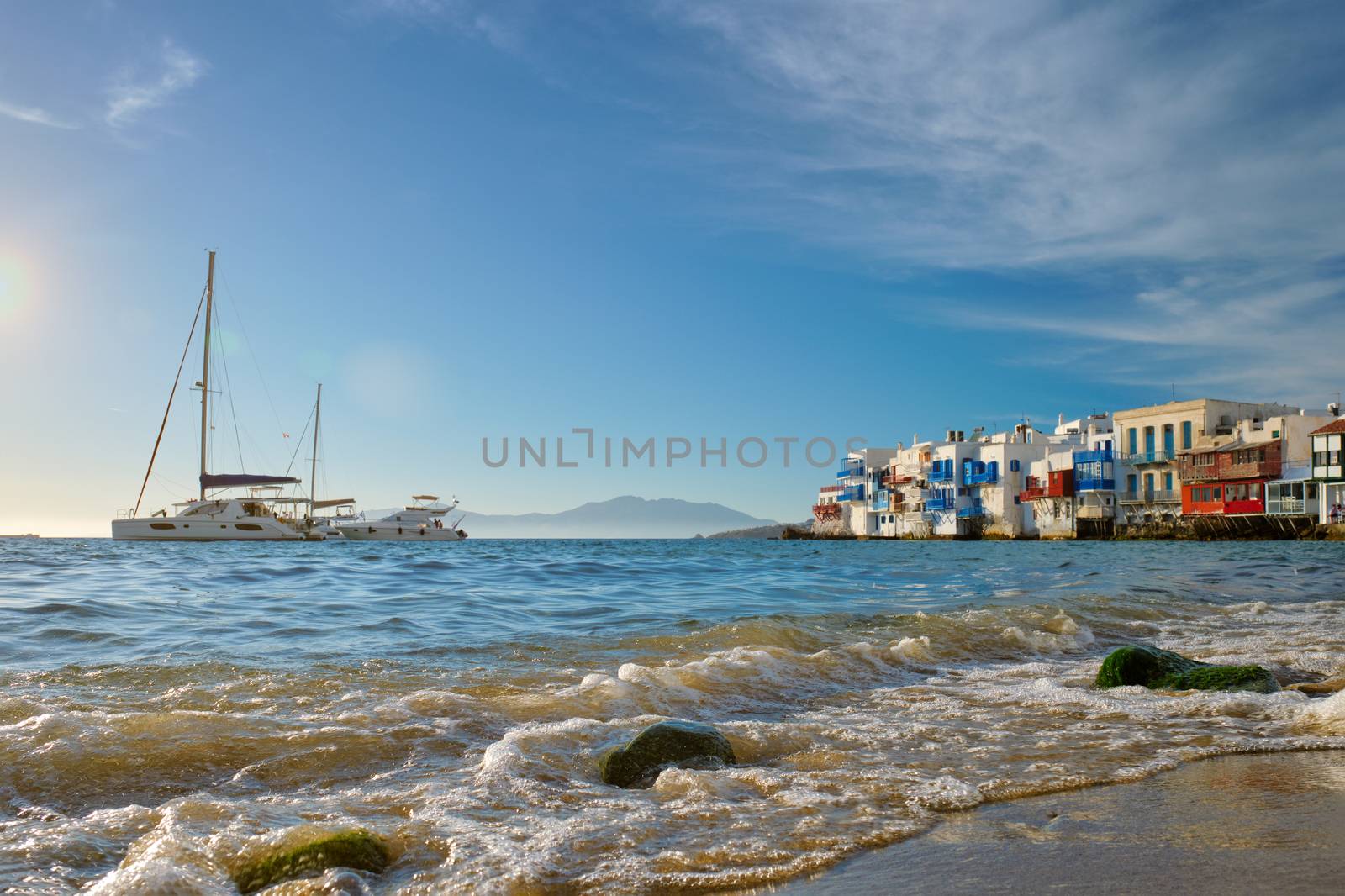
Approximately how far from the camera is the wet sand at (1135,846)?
2908 millimetres

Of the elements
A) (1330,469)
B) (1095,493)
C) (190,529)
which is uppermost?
(1330,469)

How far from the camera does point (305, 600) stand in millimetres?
12914

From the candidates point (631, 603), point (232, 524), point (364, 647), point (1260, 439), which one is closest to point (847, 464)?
point (1260, 439)

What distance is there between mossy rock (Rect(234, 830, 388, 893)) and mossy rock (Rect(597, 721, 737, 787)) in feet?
4.76

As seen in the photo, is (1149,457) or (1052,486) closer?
(1149,457)

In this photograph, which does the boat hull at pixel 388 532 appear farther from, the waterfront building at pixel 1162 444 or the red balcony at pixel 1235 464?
the red balcony at pixel 1235 464

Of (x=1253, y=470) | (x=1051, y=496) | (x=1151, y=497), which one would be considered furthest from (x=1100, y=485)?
(x=1253, y=470)

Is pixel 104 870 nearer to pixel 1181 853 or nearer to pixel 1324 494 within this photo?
pixel 1181 853

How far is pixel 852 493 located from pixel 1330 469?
4454 cm

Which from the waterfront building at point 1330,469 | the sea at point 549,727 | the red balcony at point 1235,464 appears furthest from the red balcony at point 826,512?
the sea at point 549,727

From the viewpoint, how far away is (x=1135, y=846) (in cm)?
328

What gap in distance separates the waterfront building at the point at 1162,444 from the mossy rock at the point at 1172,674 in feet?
178

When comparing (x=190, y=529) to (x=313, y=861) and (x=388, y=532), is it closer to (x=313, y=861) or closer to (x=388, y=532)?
(x=388, y=532)

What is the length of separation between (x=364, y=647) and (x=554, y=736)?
13.2 ft
